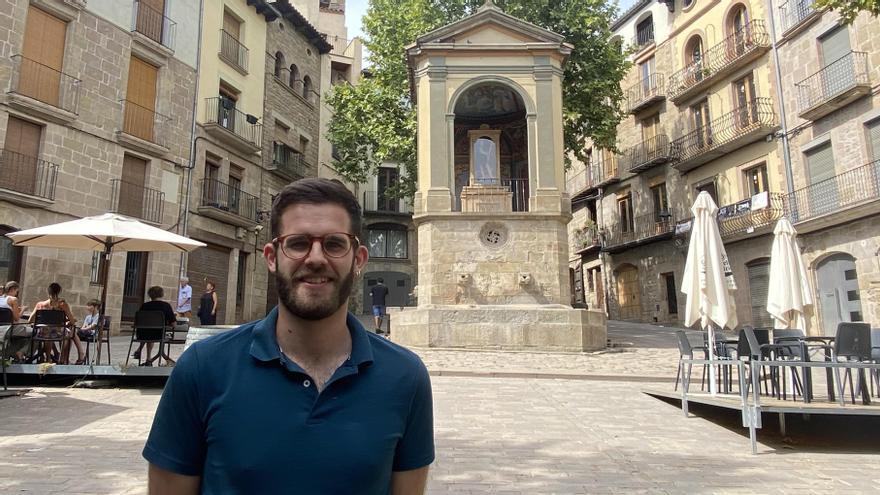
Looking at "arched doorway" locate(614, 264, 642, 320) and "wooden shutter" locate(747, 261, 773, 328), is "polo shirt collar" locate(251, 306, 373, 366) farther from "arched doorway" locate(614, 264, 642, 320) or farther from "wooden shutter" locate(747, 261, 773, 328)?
"arched doorway" locate(614, 264, 642, 320)

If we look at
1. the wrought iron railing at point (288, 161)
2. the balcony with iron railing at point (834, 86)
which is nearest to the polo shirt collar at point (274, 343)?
the balcony with iron railing at point (834, 86)

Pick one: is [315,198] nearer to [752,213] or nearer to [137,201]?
[137,201]

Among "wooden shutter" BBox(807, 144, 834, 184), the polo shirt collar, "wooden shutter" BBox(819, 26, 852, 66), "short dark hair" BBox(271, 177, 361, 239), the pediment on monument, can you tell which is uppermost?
"wooden shutter" BBox(819, 26, 852, 66)

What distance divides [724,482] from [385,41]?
2058cm

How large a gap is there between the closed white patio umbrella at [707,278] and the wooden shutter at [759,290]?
47.9 ft

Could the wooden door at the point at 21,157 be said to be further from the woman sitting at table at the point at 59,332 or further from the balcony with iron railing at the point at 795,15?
the balcony with iron railing at the point at 795,15

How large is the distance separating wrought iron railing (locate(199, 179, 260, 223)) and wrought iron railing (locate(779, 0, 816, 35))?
2009 cm

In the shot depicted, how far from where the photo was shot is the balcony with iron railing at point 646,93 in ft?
86.0

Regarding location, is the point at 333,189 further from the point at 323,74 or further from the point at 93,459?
the point at 323,74

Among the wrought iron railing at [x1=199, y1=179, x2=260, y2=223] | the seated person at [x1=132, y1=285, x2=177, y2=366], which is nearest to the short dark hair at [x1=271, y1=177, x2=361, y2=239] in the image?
the seated person at [x1=132, y1=285, x2=177, y2=366]

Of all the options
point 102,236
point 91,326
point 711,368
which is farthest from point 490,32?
point 91,326

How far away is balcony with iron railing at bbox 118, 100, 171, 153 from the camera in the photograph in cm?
1797

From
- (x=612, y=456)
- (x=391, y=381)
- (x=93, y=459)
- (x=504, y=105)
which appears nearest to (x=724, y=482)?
(x=612, y=456)

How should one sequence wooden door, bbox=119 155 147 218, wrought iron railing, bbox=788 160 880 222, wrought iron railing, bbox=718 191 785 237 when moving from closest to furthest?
wrought iron railing, bbox=788 160 880 222 < wooden door, bbox=119 155 147 218 < wrought iron railing, bbox=718 191 785 237
